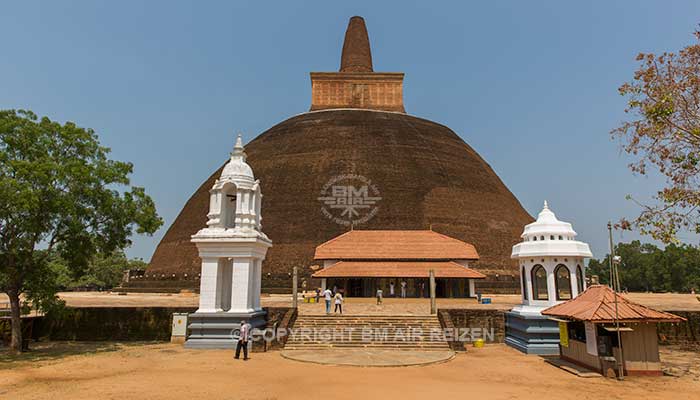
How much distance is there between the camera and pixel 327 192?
38406mm

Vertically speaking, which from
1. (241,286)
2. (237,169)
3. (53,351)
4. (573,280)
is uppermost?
(237,169)

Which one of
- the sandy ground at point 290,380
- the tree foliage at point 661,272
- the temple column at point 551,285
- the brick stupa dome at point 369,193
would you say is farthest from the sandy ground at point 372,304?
the tree foliage at point 661,272

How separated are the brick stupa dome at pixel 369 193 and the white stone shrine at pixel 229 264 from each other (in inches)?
675

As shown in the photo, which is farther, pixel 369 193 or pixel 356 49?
pixel 356 49

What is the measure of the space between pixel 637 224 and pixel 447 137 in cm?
3587

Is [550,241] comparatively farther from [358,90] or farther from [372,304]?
[358,90]

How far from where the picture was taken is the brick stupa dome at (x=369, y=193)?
36312mm

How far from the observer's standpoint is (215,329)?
15.2m

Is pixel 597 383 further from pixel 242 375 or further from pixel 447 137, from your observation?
pixel 447 137

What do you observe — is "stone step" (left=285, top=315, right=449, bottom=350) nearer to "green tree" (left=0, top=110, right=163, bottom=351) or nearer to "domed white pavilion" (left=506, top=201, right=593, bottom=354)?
"domed white pavilion" (left=506, top=201, right=593, bottom=354)

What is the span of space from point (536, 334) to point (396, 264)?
15394 millimetres

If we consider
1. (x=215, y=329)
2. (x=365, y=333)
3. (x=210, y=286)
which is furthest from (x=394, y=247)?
(x=215, y=329)

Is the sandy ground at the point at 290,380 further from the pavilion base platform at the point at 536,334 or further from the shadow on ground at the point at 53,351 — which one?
the pavilion base platform at the point at 536,334

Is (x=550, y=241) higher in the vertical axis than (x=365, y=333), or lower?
higher
